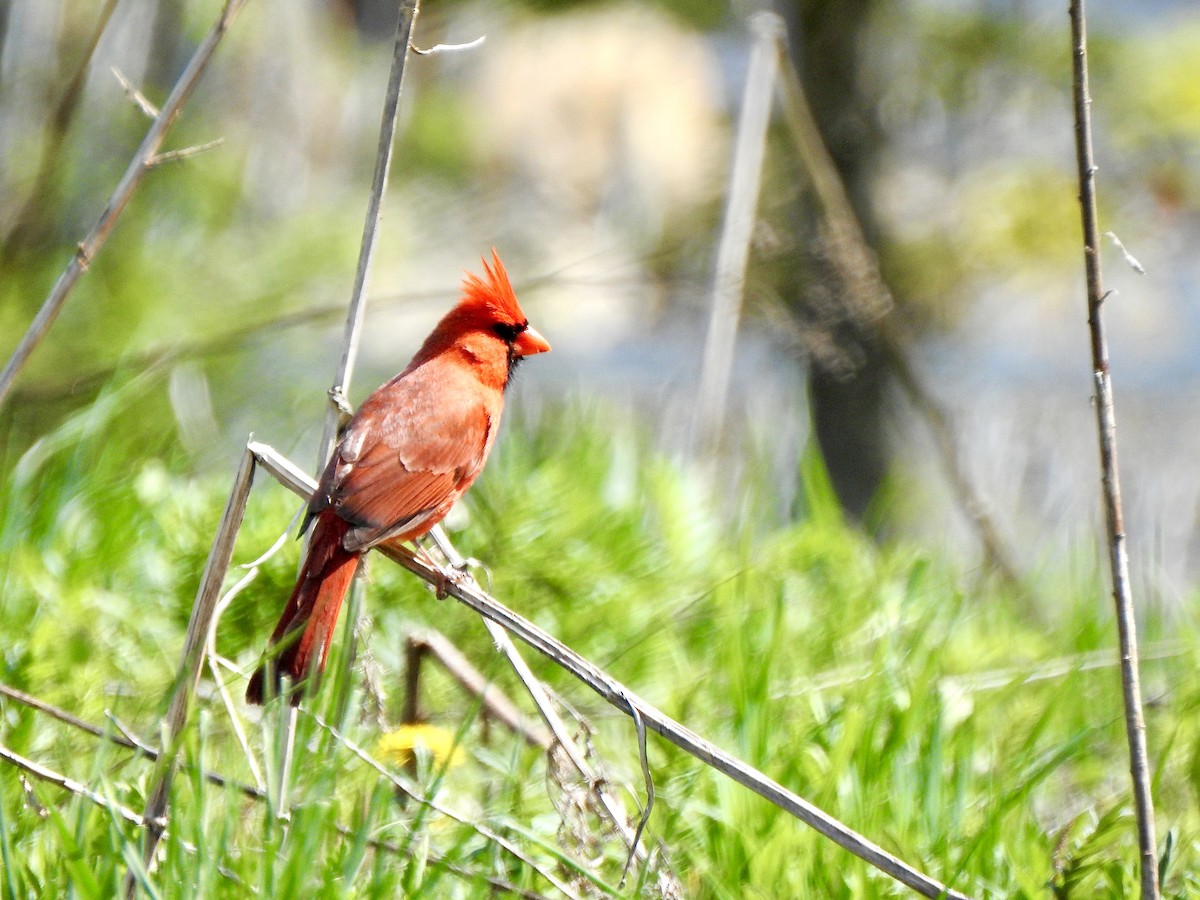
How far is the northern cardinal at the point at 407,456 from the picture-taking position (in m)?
1.52

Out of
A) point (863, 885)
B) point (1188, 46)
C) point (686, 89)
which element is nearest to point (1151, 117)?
point (1188, 46)

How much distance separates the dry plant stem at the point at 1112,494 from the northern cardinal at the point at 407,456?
75 centimetres

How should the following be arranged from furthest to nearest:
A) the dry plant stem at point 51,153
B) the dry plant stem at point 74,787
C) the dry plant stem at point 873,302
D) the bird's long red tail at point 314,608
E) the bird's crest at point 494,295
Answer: the dry plant stem at point 873,302 < the dry plant stem at point 51,153 < the bird's crest at point 494,295 < the bird's long red tail at point 314,608 < the dry plant stem at point 74,787

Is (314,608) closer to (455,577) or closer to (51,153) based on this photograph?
(455,577)

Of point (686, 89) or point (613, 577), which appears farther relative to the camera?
point (686, 89)

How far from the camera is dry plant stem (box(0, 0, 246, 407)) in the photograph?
147 cm

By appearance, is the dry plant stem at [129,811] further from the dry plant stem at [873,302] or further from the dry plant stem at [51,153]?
the dry plant stem at [873,302]

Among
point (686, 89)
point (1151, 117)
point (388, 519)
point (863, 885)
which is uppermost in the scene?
point (686, 89)

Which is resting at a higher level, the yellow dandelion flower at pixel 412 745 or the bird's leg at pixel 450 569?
the bird's leg at pixel 450 569

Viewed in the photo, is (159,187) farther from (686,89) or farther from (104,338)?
(686,89)

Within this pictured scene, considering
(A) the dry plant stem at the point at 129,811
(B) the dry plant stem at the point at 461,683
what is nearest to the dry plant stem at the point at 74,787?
(A) the dry plant stem at the point at 129,811

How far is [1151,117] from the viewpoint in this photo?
3.98 metres

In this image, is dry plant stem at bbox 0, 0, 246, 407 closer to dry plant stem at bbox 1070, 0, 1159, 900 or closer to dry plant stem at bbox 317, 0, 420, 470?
dry plant stem at bbox 317, 0, 420, 470

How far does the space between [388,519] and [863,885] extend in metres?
0.69
